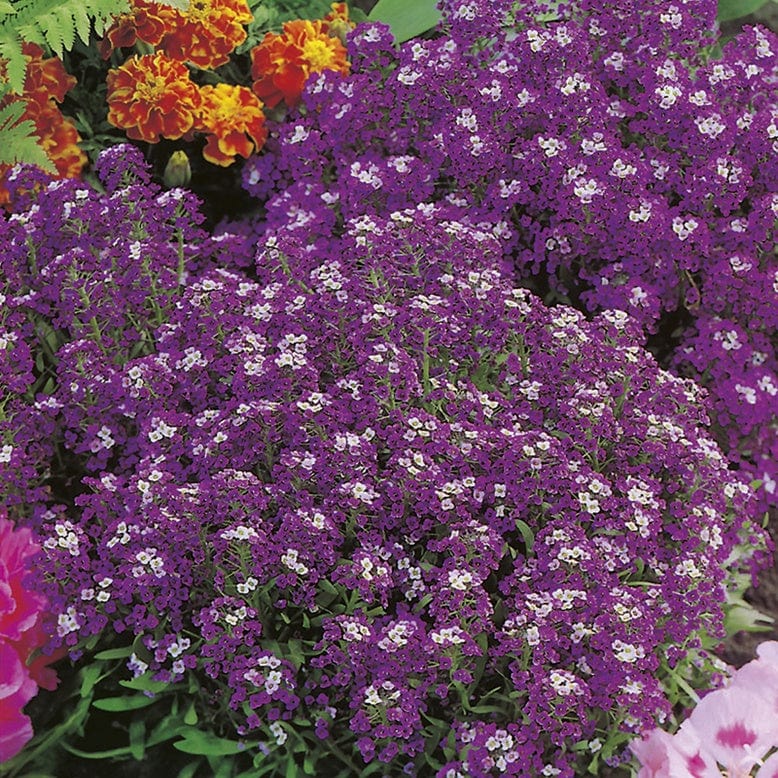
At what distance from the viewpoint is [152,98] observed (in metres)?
2.99

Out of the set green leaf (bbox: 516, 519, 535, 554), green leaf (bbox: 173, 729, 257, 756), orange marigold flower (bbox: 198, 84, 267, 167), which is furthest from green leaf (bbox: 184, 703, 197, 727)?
orange marigold flower (bbox: 198, 84, 267, 167)

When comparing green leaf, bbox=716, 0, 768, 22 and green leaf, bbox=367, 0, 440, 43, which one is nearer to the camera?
green leaf, bbox=367, 0, 440, 43

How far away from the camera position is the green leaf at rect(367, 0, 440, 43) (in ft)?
11.4

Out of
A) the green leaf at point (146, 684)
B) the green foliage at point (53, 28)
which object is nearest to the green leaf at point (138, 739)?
the green leaf at point (146, 684)

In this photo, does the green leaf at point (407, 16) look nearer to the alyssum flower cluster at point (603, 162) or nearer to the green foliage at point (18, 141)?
the alyssum flower cluster at point (603, 162)

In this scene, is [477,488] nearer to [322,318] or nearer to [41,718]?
[322,318]

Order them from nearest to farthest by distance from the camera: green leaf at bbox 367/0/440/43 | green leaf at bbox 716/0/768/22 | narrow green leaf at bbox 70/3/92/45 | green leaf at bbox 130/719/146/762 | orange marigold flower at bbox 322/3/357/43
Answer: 1. green leaf at bbox 130/719/146/762
2. narrow green leaf at bbox 70/3/92/45
3. orange marigold flower at bbox 322/3/357/43
4. green leaf at bbox 367/0/440/43
5. green leaf at bbox 716/0/768/22

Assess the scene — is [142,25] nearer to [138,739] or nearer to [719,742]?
[138,739]

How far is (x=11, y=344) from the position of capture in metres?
2.35

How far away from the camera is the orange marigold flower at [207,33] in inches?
120

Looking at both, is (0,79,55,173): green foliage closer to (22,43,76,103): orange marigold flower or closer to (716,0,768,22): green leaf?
(22,43,76,103): orange marigold flower

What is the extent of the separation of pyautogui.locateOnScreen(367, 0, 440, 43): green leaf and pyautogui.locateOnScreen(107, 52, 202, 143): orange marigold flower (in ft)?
2.29

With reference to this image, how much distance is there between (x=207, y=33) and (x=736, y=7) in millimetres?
1587

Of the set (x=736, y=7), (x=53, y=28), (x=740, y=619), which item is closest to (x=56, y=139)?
(x=53, y=28)
